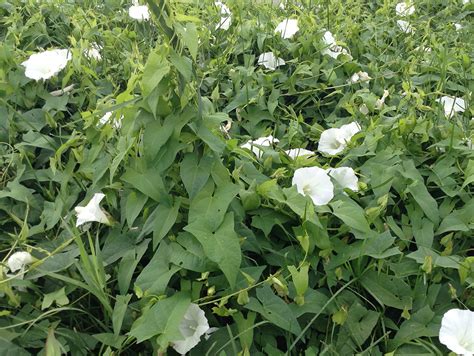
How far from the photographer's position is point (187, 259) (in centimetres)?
96

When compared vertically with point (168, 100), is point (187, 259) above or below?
below

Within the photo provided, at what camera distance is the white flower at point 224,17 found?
1.90 meters

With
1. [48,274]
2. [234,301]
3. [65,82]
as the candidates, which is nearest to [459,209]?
[234,301]

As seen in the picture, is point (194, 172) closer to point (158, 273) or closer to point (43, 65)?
point (158, 273)

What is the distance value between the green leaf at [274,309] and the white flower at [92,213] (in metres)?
0.36

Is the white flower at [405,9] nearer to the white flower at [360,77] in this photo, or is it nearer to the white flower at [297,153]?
the white flower at [360,77]

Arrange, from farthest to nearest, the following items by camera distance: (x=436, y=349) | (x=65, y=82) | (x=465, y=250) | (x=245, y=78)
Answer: (x=245, y=78) → (x=65, y=82) → (x=465, y=250) → (x=436, y=349)

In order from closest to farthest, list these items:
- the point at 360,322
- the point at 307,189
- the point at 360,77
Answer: the point at 360,322
the point at 307,189
the point at 360,77

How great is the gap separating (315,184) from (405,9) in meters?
1.33

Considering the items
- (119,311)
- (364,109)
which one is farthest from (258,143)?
(119,311)

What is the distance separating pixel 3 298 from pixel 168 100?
1.65 ft

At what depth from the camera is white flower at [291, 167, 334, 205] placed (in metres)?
1.11

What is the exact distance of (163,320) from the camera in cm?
91

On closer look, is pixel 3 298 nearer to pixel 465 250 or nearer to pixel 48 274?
pixel 48 274
